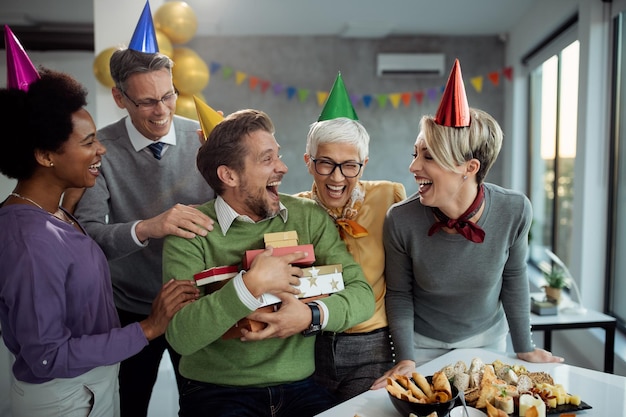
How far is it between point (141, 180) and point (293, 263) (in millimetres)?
871

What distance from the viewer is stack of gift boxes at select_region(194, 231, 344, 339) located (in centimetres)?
164

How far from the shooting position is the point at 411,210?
1.98m

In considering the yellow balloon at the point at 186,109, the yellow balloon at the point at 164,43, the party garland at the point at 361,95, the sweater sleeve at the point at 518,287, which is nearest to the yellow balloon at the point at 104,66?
the yellow balloon at the point at 164,43

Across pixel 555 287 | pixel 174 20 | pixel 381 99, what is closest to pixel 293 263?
pixel 555 287

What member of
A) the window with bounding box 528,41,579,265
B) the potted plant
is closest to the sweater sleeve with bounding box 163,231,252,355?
the potted plant

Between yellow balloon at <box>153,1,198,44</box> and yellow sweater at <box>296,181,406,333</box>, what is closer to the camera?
yellow sweater at <box>296,181,406,333</box>

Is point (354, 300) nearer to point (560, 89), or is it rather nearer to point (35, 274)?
point (35, 274)

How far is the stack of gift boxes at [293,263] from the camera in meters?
1.64

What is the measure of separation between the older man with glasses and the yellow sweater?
0.63 m

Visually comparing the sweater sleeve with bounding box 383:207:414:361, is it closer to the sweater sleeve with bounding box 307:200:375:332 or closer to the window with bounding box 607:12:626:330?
the sweater sleeve with bounding box 307:200:375:332

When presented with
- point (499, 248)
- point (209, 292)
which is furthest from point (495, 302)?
point (209, 292)

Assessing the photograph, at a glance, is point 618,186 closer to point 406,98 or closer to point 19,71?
point 406,98

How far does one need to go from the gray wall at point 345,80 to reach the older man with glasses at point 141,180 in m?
4.53

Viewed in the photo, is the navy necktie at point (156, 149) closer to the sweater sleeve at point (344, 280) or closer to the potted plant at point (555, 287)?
the sweater sleeve at point (344, 280)
